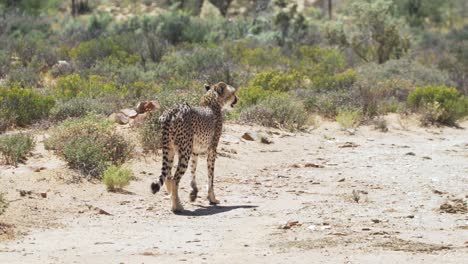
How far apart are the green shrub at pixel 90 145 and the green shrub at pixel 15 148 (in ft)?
1.56

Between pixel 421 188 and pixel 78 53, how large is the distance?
19250 millimetres

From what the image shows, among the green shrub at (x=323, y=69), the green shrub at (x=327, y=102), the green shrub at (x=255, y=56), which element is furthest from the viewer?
the green shrub at (x=255, y=56)

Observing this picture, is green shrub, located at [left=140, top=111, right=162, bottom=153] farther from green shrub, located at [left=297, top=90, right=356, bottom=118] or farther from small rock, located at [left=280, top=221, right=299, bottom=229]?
green shrub, located at [left=297, top=90, right=356, bottom=118]

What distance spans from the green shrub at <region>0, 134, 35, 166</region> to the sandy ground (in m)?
0.20

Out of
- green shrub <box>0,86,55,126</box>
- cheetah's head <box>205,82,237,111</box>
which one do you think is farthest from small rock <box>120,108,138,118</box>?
cheetah's head <box>205,82,237,111</box>

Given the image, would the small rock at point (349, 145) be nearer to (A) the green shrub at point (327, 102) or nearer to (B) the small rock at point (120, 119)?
(A) the green shrub at point (327, 102)

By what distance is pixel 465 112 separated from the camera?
25.2 m

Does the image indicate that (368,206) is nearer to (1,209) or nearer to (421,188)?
(421,188)

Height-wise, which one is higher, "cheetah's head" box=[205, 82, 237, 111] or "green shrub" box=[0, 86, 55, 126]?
"cheetah's head" box=[205, 82, 237, 111]

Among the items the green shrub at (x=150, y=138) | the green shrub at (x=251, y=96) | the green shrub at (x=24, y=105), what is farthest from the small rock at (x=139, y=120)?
the green shrub at (x=251, y=96)

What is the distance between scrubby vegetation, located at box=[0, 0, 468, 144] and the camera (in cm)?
2191

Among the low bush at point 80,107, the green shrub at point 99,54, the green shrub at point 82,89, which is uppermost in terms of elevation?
the low bush at point 80,107

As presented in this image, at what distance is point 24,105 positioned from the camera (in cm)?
2005

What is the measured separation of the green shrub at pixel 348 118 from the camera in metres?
23.0
